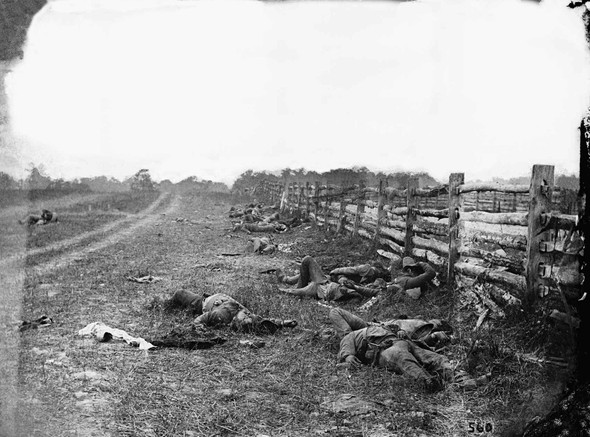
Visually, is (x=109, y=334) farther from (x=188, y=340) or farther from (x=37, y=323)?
(x=37, y=323)

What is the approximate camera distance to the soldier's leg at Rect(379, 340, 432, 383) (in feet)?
13.0

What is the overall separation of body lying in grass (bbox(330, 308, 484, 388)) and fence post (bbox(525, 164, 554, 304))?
1018 millimetres

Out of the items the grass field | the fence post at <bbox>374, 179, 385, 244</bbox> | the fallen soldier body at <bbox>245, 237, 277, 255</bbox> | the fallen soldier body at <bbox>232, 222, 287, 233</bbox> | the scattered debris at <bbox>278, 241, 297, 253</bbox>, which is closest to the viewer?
the grass field

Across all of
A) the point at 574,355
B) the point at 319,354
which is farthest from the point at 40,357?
the point at 574,355

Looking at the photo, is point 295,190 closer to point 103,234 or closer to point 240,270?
point 103,234

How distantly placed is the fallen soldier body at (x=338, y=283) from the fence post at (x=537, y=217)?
2707 millimetres

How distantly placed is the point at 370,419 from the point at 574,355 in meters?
1.82

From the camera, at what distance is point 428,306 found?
6.39m

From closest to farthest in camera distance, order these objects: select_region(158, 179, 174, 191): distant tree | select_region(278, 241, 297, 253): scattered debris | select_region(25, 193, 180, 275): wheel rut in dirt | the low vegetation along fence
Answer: the low vegetation along fence, select_region(25, 193, 180, 275): wheel rut in dirt, select_region(278, 241, 297, 253): scattered debris, select_region(158, 179, 174, 191): distant tree

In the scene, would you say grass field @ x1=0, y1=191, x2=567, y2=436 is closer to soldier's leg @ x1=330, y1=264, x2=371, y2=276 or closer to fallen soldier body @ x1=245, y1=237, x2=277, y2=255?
soldier's leg @ x1=330, y1=264, x2=371, y2=276

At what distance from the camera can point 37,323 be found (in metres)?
5.64

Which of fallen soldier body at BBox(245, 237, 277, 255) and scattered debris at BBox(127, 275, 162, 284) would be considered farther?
fallen soldier body at BBox(245, 237, 277, 255)

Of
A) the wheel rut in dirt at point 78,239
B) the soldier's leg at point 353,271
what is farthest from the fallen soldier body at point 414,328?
the wheel rut in dirt at point 78,239

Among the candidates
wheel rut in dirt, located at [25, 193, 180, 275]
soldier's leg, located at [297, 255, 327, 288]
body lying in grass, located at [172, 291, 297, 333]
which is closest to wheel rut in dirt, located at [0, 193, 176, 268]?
wheel rut in dirt, located at [25, 193, 180, 275]
